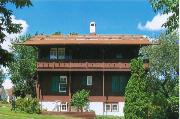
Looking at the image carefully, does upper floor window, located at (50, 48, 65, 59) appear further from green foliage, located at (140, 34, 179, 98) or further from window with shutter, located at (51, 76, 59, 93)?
green foliage, located at (140, 34, 179, 98)

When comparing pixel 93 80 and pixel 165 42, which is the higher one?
pixel 165 42

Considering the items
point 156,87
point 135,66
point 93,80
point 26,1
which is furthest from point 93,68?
point 26,1

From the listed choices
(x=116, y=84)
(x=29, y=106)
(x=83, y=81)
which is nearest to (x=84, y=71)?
(x=83, y=81)

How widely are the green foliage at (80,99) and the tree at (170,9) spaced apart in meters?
29.5

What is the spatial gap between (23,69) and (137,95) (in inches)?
1445

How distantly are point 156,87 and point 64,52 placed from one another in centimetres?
1003

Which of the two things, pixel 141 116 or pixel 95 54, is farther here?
pixel 95 54

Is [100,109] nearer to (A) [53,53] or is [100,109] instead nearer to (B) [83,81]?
(B) [83,81]

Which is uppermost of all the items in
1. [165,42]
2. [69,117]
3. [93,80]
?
[165,42]

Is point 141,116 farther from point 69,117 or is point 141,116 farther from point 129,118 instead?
point 69,117

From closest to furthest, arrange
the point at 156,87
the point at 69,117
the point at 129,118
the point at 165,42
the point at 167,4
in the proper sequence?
the point at 167,4, the point at 129,118, the point at 69,117, the point at 156,87, the point at 165,42

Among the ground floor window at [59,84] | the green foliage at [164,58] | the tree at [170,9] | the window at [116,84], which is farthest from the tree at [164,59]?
the tree at [170,9]

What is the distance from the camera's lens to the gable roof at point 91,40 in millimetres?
53094

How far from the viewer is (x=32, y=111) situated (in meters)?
48.4
